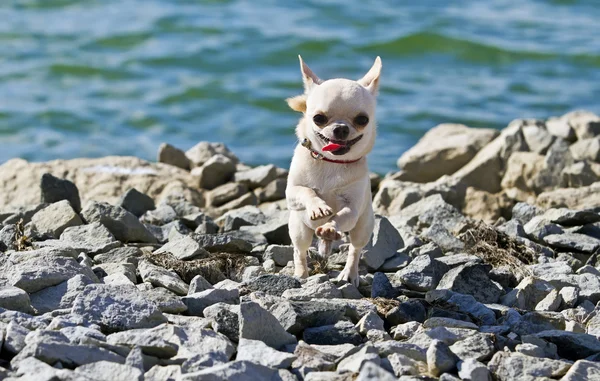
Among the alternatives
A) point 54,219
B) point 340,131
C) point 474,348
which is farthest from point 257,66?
point 474,348

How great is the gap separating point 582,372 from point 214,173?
5.83 metres

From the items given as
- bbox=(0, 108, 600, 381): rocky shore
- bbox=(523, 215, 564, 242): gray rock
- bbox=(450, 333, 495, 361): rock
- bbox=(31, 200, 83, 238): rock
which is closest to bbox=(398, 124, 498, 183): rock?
bbox=(0, 108, 600, 381): rocky shore

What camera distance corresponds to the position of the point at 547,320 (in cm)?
587

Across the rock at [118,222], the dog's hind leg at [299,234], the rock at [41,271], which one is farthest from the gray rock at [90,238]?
the dog's hind leg at [299,234]

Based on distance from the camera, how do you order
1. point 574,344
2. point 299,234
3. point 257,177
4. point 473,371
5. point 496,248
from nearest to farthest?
point 473,371 → point 574,344 → point 299,234 → point 496,248 → point 257,177

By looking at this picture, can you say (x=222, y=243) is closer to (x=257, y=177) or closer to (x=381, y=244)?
(x=381, y=244)

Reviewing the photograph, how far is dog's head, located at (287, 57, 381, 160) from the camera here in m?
5.80

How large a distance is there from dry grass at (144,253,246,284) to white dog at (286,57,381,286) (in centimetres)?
53

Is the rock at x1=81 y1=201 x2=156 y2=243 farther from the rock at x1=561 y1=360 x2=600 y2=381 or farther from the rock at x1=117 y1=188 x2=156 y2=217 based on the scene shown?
the rock at x1=561 y1=360 x2=600 y2=381

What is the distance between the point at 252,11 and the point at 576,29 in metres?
6.11

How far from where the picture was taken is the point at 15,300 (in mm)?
5363

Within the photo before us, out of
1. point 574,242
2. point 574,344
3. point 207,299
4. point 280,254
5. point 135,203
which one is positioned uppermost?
point 207,299

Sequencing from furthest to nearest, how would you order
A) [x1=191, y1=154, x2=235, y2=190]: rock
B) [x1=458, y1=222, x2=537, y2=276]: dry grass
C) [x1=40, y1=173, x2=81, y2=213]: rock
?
[x1=191, y1=154, x2=235, y2=190]: rock < [x1=40, y1=173, x2=81, y2=213]: rock < [x1=458, y1=222, x2=537, y2=276]: dry grass

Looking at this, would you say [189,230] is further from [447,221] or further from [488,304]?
[488,304]
